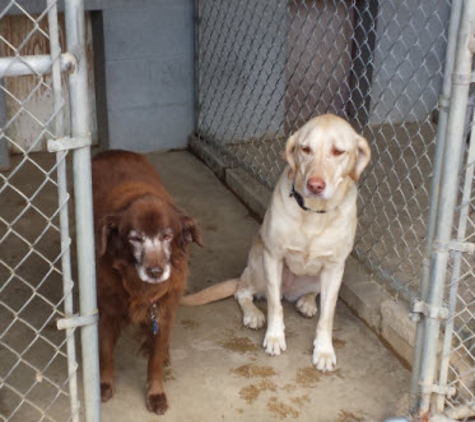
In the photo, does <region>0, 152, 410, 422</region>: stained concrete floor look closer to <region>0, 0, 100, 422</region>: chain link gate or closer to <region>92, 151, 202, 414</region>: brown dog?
<region>0, 0, 100, 422</region>: chain link gate

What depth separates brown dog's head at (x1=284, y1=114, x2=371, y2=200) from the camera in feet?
11.1

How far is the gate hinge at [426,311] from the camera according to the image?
292 centimetres

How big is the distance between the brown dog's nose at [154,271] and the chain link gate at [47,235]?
354 millimetres

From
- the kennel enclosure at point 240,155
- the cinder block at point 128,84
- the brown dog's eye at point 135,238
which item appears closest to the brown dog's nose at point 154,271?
the brown dog's eye at point 135,238

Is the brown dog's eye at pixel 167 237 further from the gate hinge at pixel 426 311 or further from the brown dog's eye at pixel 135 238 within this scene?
the gate hinge at pixel 426 311

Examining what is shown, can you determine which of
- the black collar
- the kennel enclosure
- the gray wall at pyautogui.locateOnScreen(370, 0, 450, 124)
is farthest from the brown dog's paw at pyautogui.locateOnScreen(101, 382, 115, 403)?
the gray wall at pyautogui.locateOnScreen(370, 0, 450, 124)

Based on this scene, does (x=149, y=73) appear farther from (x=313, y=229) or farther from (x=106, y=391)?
(x=106, y=391)

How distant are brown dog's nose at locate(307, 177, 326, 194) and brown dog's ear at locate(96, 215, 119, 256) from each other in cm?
86

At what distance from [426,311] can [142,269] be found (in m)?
1.15

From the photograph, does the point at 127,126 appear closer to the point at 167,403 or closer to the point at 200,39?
the point at 200,39

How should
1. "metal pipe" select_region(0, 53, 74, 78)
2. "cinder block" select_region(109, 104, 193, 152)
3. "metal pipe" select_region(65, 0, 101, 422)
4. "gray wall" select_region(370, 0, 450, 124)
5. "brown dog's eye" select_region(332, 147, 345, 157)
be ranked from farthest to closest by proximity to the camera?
"gray wall" select_region(370, 0, 450, 124) < "cinder block" select_region(109, 104, 193, 152) < "brown dog's eye" select_region(332, 147, 345, 157) < "metal pipe" select_region(65, 0, 101, 422) < "metal pipe" select_region(0, 53, 74, 78)

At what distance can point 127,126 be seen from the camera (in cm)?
651

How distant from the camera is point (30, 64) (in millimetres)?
2234

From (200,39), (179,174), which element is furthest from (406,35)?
(179,174)
